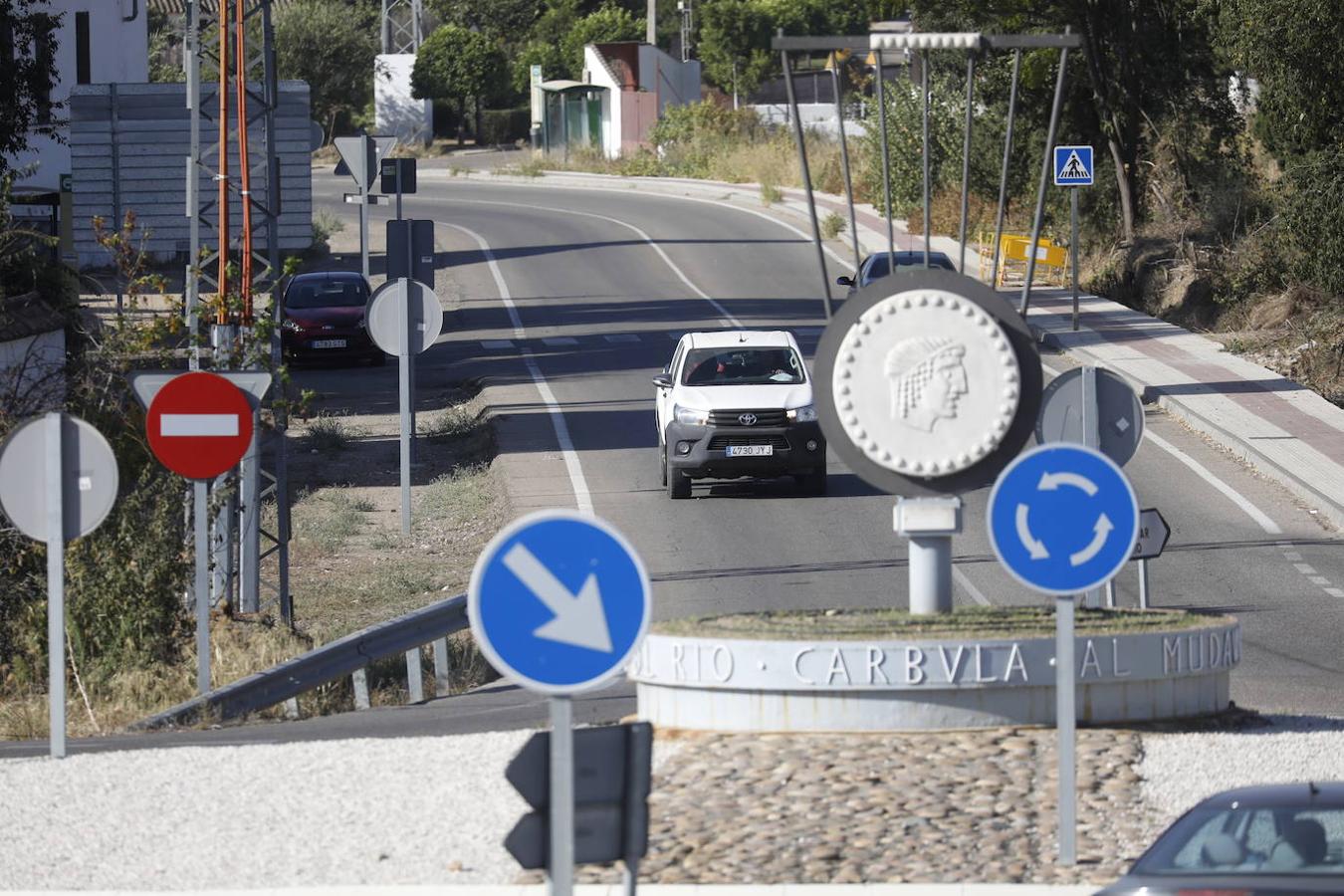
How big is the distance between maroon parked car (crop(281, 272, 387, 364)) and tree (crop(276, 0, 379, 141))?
45563mm

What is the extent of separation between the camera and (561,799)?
6.05m

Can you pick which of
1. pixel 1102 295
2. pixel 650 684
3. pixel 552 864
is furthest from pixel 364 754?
pixel 1102 295

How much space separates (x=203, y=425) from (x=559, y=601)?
7338mm

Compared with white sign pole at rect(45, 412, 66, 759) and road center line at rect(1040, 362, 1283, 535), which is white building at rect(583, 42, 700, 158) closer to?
road center line at rect(1040, 362, 1283, 535)

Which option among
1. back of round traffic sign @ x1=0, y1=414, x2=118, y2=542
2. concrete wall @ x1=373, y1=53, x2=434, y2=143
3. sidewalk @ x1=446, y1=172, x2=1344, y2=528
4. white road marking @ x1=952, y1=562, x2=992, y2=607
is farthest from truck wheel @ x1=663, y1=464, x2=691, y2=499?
concrete wall @ x1=373, y1=53, x2=434, y2=143

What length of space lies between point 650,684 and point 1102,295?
31558 millimetres

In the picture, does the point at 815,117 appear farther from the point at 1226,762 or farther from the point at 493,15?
the point at 1226,762

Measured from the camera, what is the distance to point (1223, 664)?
10.9 metres

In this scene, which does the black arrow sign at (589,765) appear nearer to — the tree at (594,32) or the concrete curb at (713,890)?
the concrete curb at (713,890)

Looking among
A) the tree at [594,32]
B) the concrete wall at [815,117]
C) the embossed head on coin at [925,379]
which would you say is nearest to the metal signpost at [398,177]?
the embossed head on coin at [925,379]

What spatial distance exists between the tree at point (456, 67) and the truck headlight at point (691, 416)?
60426mm

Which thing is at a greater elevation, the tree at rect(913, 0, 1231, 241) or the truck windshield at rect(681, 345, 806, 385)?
the tree at rect(913, 0, 1231, 241)

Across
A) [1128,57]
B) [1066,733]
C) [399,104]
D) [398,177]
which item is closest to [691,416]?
[398,177]

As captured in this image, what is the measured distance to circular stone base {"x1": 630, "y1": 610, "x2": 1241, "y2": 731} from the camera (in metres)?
10.0
